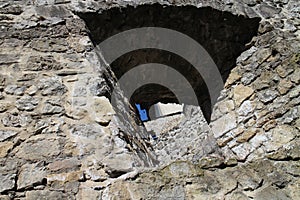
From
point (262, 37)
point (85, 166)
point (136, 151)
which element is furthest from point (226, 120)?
point (85, 166)

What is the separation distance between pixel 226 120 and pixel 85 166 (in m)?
1.80

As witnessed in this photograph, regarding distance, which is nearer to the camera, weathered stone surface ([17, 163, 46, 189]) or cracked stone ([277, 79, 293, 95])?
weathered stone surface ([17, 163, 46, 189])

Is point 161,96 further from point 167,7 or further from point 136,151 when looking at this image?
point 136,151

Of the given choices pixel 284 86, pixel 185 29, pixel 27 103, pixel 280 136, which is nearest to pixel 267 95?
pixel 284 86

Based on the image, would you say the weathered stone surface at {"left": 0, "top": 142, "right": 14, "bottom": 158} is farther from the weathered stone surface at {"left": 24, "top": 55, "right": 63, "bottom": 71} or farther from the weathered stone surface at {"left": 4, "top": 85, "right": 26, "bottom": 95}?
the weathered stone surface at {"left": 24, "top": 55, "right": 63, "bottom": 71}

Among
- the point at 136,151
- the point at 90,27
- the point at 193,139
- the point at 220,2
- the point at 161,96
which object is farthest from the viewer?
the point at 193,139

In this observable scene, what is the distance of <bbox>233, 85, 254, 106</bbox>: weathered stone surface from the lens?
122 inches

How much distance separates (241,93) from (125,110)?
3.91ft

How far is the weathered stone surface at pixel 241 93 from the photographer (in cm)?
310

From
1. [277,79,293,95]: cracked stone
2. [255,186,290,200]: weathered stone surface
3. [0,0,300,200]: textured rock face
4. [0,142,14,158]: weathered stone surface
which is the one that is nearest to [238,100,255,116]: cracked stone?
[0,0,300,200]: textured rock face

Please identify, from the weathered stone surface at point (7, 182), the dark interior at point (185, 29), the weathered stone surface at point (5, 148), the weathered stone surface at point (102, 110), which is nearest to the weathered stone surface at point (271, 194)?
the weathered stone surface at point (102, 110)

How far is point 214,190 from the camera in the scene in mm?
1737

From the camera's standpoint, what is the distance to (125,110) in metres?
2.64

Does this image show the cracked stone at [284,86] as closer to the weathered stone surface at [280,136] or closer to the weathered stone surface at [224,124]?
the weathered stone surface at [280,136]
